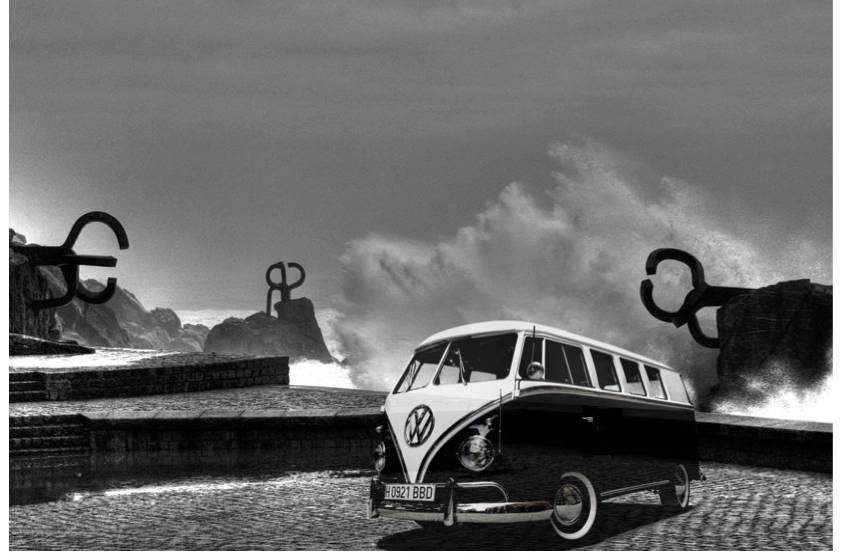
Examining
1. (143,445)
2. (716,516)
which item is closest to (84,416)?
(143,445)

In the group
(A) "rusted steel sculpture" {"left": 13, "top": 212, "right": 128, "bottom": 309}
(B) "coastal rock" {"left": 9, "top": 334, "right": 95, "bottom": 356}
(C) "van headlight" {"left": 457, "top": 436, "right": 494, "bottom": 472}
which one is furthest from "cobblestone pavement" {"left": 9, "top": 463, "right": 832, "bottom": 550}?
(A) "rusted steel sculpture" {"left": 13, "top": 212, "right": 128, "bottom": 309}

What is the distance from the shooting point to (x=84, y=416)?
549 inches

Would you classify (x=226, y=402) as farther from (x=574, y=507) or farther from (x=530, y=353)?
(x=530, y=353)

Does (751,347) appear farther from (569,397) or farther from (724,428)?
(569,397)

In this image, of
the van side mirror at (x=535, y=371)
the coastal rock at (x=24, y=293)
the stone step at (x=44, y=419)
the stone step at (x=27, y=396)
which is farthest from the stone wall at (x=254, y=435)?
the coastal rock at (x=24, y=293)

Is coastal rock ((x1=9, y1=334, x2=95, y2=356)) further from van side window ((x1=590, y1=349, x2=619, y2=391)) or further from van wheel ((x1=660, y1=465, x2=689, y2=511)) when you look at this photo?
van side window ((x1=590, y1=349, x2=619, y2=391))


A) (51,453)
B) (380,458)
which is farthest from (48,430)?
(380,458)

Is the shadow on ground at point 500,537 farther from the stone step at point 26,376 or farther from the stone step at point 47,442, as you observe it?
the stone step at point 26,376

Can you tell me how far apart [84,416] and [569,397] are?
8307 mm

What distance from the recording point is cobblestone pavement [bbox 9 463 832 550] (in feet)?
25.1

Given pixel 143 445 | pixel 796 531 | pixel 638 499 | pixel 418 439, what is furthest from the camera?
pixel 143 445

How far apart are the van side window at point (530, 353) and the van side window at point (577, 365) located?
0.20 m

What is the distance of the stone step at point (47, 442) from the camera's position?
13.8 meters

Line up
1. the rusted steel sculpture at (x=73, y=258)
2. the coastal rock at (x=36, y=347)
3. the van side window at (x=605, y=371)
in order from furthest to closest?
1. the rusted steel sculpture at (x=73, y=258)
2. the coastal rock at (x=36, y=347)
3. the van side window at (x=605, y=371)
